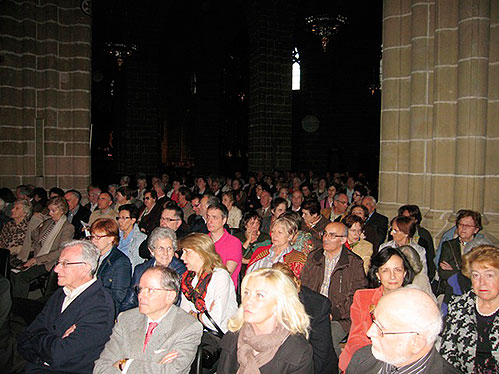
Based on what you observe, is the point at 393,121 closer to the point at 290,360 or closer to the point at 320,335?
the point at 320,335

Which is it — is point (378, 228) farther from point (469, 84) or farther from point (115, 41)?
point (115, 41)

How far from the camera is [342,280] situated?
4066mm

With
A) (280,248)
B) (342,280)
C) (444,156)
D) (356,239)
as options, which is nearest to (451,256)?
(356,239)

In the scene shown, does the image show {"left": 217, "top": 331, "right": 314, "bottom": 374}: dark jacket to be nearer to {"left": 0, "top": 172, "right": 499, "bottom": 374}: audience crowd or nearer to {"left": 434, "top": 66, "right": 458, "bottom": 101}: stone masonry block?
{"left": 0, "top": 172, "right": 499, "bottom": 374}: audience crowd

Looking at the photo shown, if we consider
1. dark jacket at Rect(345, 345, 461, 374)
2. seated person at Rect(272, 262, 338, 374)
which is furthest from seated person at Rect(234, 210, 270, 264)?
dark jacket at Rect(345, 345, 461, 374)

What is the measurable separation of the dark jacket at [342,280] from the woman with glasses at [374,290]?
404mm

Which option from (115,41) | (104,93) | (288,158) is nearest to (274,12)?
(288,158)

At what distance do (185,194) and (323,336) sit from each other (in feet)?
18.3

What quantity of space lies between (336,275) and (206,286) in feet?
3.98

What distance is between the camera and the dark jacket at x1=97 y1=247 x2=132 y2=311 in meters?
4.15

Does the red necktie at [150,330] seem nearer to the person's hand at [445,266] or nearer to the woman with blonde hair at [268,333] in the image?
the woman with blonde hair at [268,333]

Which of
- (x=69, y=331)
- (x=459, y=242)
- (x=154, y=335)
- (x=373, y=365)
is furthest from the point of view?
(x=459, y=242)

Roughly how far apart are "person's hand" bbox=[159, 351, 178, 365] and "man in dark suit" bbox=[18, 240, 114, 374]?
1.78ft

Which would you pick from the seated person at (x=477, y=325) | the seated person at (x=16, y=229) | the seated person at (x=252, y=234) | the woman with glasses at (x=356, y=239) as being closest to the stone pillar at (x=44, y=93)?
the seated person at (x=16, y=229)
